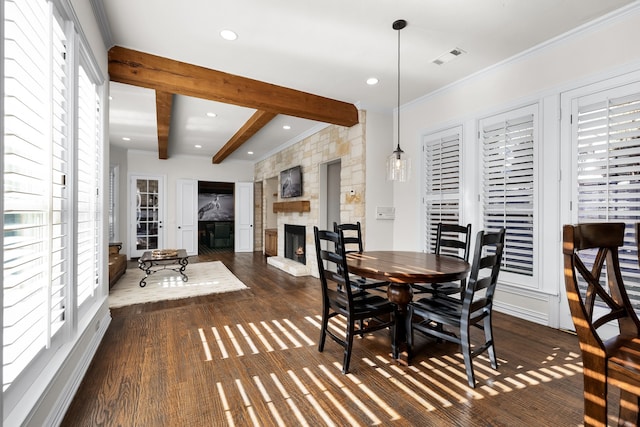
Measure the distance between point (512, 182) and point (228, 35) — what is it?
10.6ft

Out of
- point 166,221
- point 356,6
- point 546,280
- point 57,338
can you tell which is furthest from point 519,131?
point 166,221

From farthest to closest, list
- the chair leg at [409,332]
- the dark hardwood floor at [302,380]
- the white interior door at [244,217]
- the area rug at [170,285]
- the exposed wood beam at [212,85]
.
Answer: the white interior door at [244,217] < the area rug at [170,285] < the exposed wood beam at [212,85] < the chair leg at [409,332] < the dark hardwood floor at [302,380]

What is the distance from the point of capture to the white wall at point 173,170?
7.54 metres

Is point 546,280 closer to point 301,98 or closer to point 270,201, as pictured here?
point 301,98

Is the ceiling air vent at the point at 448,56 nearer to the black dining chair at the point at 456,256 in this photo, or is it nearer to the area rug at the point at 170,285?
the black dining chair at the point at 456,256

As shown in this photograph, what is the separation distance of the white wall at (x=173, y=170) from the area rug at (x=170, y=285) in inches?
90.6

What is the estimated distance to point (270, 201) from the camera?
838cm

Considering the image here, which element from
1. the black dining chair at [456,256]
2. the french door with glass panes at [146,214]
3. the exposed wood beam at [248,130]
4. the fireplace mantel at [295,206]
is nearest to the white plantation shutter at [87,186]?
the exposed wood beam at [248,130]

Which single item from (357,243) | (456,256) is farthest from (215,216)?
(456,256)

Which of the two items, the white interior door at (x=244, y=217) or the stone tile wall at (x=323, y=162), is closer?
the stone tile wall at (x=323, y=162)

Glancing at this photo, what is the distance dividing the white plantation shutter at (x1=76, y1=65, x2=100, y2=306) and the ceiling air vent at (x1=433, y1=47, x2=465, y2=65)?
323cm

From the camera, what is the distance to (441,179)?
3.95 m

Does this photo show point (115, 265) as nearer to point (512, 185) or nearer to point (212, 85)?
point (212, 85)

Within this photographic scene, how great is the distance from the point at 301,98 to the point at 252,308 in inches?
109
